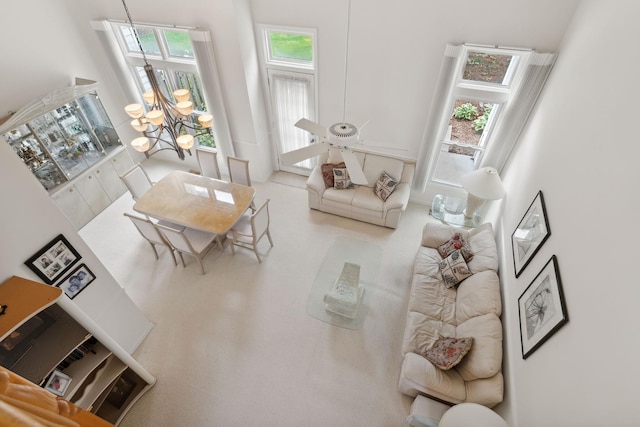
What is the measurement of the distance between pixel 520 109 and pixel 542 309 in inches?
106

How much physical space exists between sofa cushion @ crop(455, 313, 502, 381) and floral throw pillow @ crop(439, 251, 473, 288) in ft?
1.85

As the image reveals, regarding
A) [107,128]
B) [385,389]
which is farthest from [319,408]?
[107,128]

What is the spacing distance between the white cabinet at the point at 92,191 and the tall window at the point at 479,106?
17.0ft

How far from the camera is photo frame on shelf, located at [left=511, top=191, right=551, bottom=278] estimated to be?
247cm

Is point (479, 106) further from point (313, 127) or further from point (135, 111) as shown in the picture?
point (135, 111)

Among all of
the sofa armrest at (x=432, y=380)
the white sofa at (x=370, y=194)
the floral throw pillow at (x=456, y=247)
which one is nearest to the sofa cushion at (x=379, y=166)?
the white sofa at (x=370, y=194)

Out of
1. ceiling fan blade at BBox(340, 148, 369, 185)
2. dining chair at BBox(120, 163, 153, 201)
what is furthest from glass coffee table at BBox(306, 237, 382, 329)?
dining chair at BBox(120, 163, 153, 201)

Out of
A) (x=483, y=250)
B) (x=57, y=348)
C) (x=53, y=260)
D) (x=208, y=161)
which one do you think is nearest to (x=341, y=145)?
(x=483, y=250)

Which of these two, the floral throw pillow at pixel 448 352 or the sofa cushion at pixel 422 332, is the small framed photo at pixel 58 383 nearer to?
the sofa cushion at pixel 422 332

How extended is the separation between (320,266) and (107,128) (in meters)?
4.32

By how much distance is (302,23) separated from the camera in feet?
13.6

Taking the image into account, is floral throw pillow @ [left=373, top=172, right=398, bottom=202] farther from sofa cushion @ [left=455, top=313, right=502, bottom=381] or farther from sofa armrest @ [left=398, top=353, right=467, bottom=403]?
sofa armrest @ [left=398, top=353, right=467, bottom=403]

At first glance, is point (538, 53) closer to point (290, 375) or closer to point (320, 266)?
point (320, 266)

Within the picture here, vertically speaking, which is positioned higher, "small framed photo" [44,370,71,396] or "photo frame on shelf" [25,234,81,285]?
"photo frame on shelf" [25,234,81,285]
